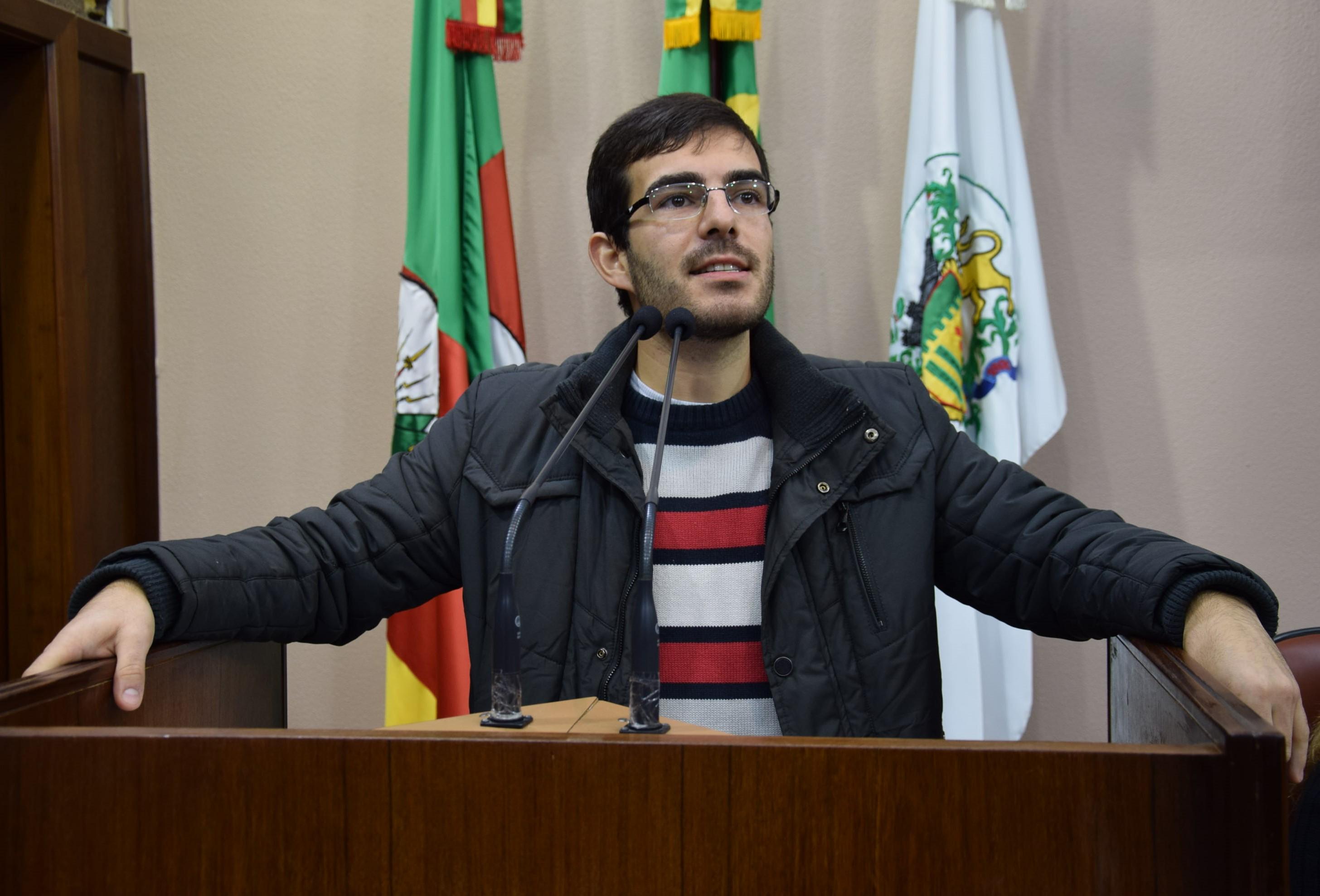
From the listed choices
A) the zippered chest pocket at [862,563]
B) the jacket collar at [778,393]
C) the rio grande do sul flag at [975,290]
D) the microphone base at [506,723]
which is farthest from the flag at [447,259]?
the microphone base at [506,723]

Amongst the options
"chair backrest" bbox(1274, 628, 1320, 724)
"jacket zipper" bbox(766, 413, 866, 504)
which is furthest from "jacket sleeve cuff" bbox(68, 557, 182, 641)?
"chair backrest" bbox(1274, 628, 1320, 724)

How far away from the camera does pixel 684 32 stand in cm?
219

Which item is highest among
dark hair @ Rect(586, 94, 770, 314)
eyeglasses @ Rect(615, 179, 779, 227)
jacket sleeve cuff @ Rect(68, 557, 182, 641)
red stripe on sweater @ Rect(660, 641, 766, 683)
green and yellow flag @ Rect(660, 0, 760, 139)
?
green and yellow flag @ Rect(660, 0, 760, 139)

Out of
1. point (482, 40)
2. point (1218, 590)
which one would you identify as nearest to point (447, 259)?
point (482, 40)

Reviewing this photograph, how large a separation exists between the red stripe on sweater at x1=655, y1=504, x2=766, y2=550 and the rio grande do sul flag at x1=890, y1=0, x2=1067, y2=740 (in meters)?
0.80

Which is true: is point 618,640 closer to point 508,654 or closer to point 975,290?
point 508,654

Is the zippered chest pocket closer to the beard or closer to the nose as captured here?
the beard

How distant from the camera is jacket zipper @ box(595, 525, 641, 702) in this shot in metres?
1.49

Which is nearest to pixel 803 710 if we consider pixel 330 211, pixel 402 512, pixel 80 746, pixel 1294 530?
pixel 402 512

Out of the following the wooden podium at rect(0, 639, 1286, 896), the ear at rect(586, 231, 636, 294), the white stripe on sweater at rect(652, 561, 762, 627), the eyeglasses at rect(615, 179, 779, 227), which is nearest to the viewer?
the wooden podium at rect(0, 639, 1286, 896)

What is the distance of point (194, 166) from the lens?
2609mm

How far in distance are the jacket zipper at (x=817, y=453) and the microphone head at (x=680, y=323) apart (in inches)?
13.7

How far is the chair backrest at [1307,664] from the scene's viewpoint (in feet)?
4.64

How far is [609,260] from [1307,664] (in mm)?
1204
